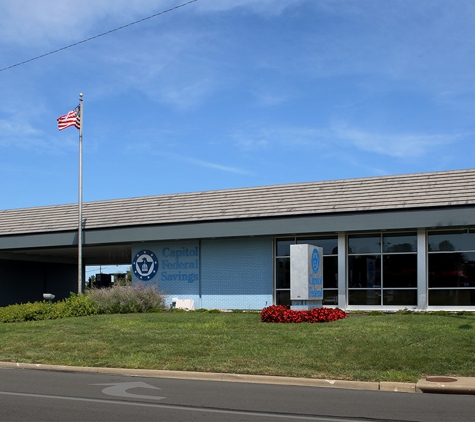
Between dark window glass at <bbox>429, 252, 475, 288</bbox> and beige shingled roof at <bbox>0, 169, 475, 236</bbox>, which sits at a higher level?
beige shingled roof at <bbox>0, 169, 475, 236</bbox>

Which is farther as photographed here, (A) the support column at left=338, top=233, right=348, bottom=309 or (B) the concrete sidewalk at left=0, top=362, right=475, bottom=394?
(A) the support column at left=338, top=233, right=348, bottom=309

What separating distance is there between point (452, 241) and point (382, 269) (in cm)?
301

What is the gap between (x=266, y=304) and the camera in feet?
90.6

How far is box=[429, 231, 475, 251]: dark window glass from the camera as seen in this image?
2459cm

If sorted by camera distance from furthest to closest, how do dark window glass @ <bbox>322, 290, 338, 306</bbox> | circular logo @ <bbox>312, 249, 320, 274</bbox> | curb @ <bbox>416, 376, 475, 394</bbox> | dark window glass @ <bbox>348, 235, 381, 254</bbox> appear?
dark window glass @ <bbox>322, 290, 338, 306</bbox>, dark window glass @ <bbox>348, 235, 381, 254</bbox>, circular logo @ <bbox>312, 249, 320, 274</bbox>, curb @ <bbox>416, 376, 475, 394</bbox>

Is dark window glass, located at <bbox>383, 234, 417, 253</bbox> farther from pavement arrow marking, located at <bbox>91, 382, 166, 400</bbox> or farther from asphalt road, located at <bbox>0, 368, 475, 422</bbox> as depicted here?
pavement arrow marking, located at <bbox>91, 382, 166, 400</bbox>

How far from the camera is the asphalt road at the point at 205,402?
891 centimetres

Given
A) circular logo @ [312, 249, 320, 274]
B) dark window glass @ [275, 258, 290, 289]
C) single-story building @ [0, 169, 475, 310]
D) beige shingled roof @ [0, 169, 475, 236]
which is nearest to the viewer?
circular logo @ [312, 249, 320, 274]

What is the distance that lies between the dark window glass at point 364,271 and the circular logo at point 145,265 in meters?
9.57

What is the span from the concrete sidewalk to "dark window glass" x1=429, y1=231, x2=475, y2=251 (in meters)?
13.7

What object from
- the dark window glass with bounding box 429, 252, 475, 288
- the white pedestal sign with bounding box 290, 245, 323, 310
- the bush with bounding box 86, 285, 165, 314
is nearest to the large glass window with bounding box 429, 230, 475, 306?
the dark window glass with bounding box 429, 252, 475, 288

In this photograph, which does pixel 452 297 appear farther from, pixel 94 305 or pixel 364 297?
pixel 94 305

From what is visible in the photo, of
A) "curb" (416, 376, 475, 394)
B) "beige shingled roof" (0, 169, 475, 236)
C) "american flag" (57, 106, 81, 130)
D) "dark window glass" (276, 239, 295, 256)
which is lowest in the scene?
"curb" (416, 376, 475, 394)

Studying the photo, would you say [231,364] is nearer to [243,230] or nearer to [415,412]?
[415,412]
